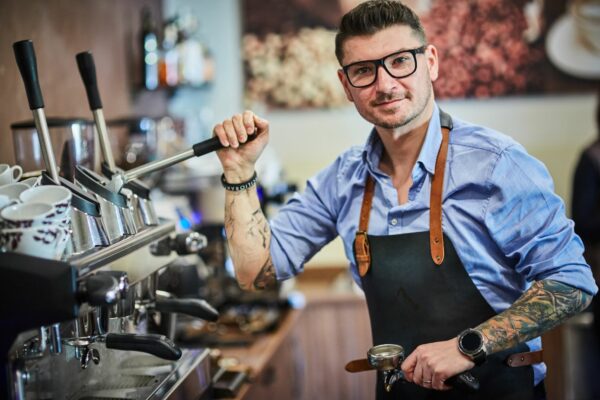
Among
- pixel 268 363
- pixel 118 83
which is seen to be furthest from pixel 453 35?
pixel 268 363

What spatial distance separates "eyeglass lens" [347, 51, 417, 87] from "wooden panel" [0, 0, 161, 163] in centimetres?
100

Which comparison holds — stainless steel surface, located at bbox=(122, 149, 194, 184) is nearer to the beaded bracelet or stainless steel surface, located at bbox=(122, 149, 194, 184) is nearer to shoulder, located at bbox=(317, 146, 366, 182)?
the beaded bracelet

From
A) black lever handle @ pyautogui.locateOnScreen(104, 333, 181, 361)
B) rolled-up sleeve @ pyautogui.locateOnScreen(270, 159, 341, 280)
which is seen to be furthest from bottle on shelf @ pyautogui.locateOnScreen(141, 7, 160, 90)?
black lever handle @ pyautogui.locateOnScreen(104, 333, 181, 361)

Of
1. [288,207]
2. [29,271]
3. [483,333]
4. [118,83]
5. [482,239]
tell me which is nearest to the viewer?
[29,271]

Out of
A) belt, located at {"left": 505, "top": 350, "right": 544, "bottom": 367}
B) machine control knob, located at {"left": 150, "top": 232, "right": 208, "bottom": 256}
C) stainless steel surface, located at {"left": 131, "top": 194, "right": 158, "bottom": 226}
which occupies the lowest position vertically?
belt, located at {"left": 505, "top": 350, "right": 544, "bottom": 367}

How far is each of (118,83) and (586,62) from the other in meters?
2.78

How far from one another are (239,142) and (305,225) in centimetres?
33

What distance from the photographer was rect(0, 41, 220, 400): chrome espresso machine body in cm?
124

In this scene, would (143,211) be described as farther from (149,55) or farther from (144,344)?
(149,55)

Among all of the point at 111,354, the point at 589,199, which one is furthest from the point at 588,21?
the point at 111,354

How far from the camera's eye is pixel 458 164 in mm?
1759

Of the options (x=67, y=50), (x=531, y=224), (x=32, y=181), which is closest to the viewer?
(x=32, y=181)

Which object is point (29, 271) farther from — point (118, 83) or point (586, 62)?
point (586, 62)

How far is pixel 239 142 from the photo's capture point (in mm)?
1778
